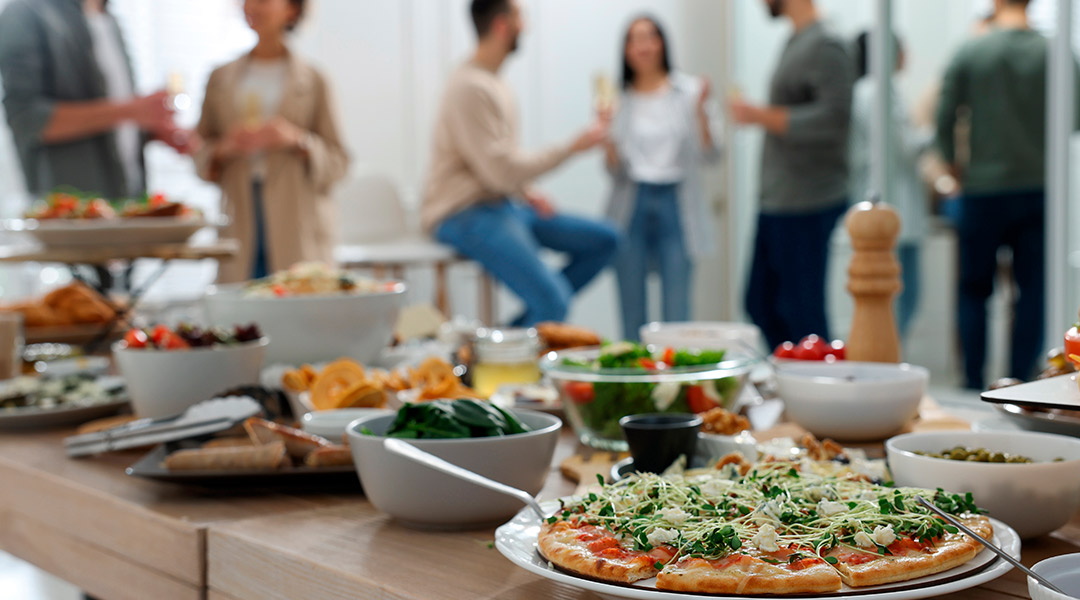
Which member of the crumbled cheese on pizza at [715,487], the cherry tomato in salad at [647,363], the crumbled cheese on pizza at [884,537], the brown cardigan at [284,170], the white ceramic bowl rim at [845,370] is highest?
the brown cardigan at [284,170]

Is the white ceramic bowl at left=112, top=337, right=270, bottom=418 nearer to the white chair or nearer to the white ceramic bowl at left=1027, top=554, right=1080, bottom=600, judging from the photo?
the white ceramic bowl at left=1027, top=554, right=1080, bottom=600

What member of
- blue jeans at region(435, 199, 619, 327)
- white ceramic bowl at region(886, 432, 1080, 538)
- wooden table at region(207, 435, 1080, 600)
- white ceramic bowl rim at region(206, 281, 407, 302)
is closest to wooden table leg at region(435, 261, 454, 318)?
blue jeans at region(435, 199, 619, 327)

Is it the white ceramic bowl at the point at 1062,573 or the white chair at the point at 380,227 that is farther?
the white chair at the point at 380,227

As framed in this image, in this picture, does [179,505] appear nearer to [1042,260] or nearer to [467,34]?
[1042,260]

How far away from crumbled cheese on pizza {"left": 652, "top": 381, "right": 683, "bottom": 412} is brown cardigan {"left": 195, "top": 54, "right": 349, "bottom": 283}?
233 centimetres

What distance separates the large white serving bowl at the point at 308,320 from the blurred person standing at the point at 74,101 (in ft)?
6.55

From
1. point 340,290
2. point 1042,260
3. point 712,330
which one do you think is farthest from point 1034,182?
point 340,290

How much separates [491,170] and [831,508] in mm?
3217

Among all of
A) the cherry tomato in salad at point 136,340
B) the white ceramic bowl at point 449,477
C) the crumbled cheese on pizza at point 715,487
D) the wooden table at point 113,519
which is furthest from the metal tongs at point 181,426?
Answer: the crumbled cheese on pizza at point 715,487

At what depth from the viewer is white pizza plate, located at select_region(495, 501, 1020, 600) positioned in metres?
0.52

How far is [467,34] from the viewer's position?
210 inches

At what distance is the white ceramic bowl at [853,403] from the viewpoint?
1.00m

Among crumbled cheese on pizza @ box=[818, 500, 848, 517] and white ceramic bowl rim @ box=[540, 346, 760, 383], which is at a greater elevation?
white ceramic bowl rim @ box=[540, 346, 760, 383]

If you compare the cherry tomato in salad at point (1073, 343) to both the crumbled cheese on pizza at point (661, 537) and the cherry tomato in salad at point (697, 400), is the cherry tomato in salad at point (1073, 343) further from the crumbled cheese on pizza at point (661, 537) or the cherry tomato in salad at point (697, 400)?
the cherry tomato in salad at point (697, 400)
